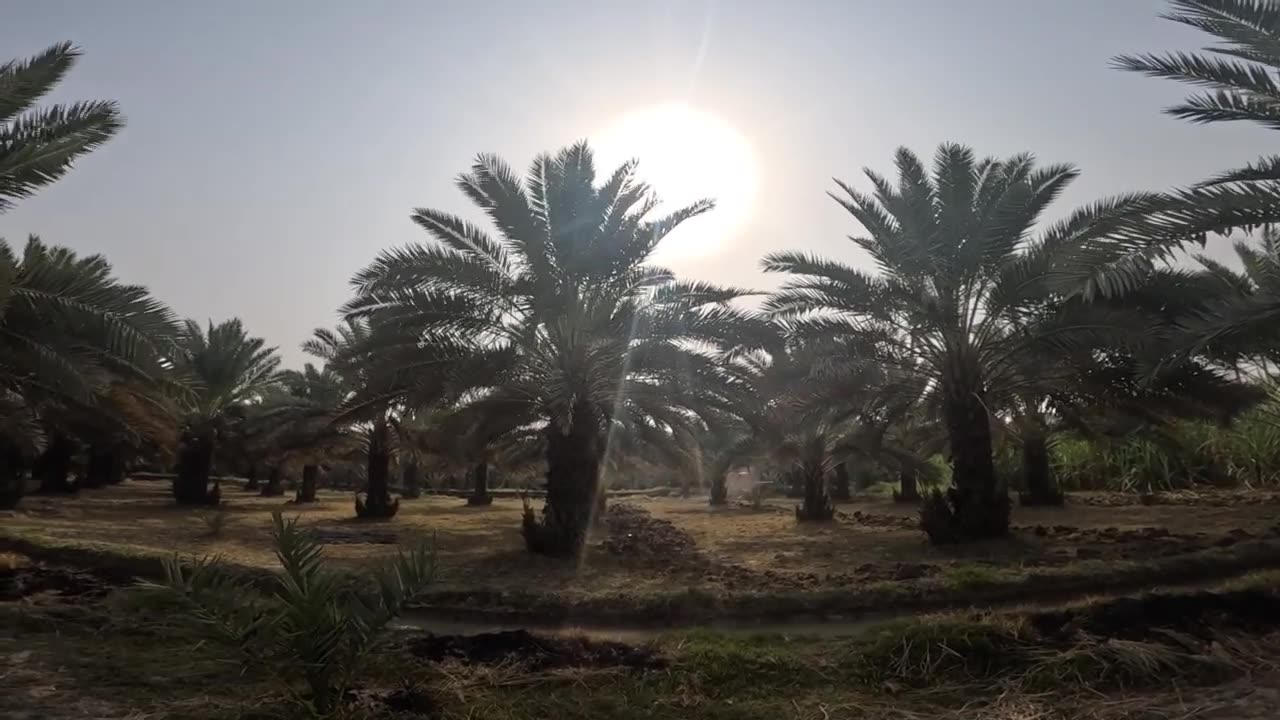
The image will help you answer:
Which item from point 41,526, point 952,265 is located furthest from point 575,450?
point 41,526

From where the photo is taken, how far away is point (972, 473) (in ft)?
42.4

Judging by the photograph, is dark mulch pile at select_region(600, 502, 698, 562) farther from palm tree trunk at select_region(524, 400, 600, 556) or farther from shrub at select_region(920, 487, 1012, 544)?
shrub at select_region(920, 487, 1012, 544)

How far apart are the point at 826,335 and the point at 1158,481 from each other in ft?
48.2

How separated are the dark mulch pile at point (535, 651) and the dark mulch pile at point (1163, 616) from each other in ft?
9.51

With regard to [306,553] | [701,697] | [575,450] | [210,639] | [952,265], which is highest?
[952,265]

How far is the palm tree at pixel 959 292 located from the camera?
40.2ft

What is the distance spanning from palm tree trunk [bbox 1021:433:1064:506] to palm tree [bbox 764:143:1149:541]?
22.0 ft

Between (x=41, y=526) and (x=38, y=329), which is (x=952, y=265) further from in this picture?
(x=41, y=526)

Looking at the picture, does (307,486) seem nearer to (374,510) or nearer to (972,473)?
(374,510)

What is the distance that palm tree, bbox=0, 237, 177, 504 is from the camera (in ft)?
33.0

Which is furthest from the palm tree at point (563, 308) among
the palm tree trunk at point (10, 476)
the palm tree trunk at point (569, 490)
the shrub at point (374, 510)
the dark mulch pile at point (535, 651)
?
the palm tree trunk at point (10, 476)

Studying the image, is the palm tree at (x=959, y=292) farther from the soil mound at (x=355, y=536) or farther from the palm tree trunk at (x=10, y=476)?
the palm tree trunk at (x=10, y=476)

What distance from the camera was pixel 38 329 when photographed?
11289mm

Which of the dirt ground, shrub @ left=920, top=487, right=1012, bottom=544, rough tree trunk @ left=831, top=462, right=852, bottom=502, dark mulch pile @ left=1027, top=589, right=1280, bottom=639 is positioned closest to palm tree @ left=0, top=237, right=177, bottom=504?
the dirt ground
